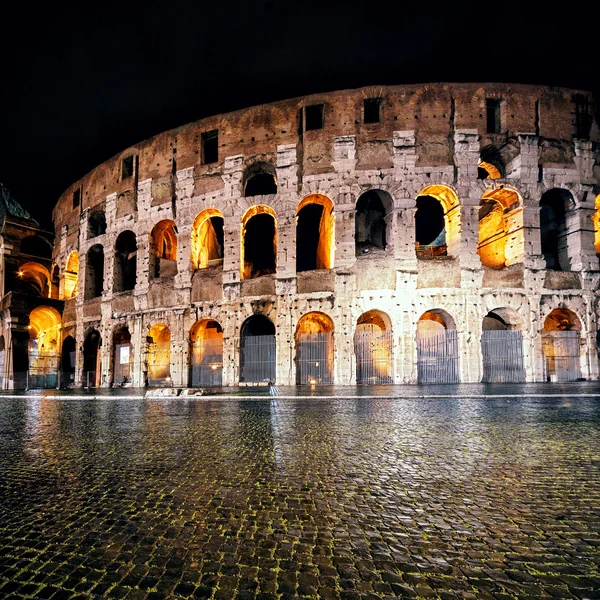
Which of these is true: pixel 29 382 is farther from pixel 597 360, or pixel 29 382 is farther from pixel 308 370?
pixel 597 360

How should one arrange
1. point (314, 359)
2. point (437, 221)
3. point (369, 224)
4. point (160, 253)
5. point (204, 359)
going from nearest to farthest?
1. point (314, 359)
2. point (204, 359)
3. point (369, 224)
4. point (160, 253)
5. point (437, 221)

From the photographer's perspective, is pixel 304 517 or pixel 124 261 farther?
pixel 124 261

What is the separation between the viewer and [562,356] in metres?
16.3

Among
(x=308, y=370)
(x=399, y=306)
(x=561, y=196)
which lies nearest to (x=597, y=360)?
(x=561, y=196)

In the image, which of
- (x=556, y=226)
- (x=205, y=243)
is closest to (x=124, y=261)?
(x=205, y=243)

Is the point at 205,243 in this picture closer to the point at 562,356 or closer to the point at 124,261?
the point at 124,261

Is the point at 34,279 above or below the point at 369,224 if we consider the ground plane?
below

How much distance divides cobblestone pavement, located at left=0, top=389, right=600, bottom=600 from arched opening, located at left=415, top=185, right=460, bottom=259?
45.9 ft

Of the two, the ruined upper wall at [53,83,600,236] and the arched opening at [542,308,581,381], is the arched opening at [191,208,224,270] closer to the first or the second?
the ruined upper wall at [53,83,600,236]

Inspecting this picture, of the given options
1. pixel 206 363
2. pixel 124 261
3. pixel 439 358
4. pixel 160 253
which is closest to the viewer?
pixel 439 358

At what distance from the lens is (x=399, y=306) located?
16.0 metres

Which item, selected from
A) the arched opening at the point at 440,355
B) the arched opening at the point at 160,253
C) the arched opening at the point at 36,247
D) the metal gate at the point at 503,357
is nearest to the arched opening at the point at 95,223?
the arched opening at the point at 160,253

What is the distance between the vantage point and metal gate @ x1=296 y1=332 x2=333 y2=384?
16828mm

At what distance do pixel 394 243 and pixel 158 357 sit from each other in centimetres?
1364
